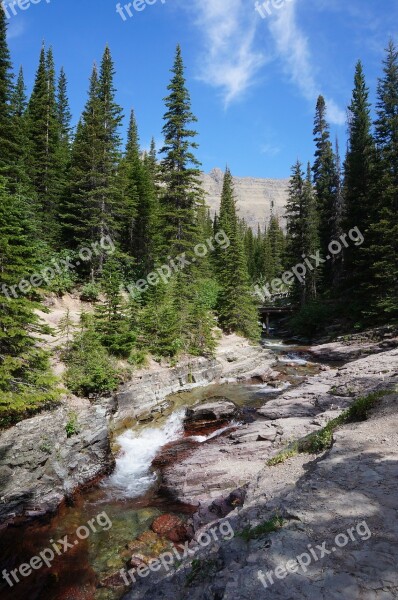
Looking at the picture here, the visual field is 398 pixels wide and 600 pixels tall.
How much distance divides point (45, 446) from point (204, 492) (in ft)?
16.7

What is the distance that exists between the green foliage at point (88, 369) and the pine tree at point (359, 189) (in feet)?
84.4

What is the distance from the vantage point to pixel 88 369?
49.4 feet

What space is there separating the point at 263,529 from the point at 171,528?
4570mm

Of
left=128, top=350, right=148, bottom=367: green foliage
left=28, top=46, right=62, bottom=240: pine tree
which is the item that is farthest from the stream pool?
left=28, top=46, right=62, bottom=240: pine tree

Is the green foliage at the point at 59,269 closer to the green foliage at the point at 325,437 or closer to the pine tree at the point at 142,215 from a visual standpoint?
the pine tree at the point at 142,215

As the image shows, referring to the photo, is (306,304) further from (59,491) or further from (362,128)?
(59,491)

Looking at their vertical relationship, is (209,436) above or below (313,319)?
Result: below

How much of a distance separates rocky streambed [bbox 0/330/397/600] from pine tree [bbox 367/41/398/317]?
1177 centimetres

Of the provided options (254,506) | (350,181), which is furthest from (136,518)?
(350,181)

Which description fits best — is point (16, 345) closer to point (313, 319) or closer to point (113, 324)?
point (113, 324)

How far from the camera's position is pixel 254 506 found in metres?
7.13

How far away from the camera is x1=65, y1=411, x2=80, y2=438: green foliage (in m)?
11.4

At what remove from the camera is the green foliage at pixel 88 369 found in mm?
14539

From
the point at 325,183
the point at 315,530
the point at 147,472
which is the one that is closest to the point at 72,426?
the point at 147,472
